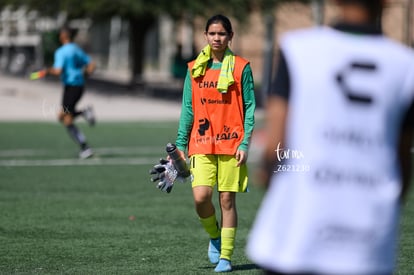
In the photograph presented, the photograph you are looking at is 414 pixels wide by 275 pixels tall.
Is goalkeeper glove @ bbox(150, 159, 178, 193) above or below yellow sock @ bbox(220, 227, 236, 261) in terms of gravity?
above

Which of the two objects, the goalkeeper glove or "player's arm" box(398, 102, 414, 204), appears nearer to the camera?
"player's arm" box(398, 102, 414, 204)

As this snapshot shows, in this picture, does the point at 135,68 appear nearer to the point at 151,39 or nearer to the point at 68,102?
the point at 68,102

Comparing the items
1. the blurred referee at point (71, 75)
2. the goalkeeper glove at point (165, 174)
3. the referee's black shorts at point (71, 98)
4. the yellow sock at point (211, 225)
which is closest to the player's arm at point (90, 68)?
the blurred referee at point (71, 75)

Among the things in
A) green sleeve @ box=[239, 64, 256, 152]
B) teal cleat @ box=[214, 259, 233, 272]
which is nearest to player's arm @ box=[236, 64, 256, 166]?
green sleeve @ box=[239, 64, 256, 152]

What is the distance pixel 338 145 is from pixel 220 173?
417cm

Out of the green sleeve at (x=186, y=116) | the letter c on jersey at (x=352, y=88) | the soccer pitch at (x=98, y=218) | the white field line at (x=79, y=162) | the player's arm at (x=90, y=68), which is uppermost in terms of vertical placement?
the letter c on jersey at (x=352, y=88)

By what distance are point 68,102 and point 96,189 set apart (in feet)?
16.5

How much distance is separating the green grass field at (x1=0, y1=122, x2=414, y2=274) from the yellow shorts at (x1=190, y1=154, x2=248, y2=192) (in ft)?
2.25

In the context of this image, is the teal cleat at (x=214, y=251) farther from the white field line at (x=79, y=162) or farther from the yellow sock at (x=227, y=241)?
the white field line at (x=79, y=162)

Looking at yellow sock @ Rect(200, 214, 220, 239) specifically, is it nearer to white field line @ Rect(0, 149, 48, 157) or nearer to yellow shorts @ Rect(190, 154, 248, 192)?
yellow shorts @ Rect(190, 154, 248, 192)

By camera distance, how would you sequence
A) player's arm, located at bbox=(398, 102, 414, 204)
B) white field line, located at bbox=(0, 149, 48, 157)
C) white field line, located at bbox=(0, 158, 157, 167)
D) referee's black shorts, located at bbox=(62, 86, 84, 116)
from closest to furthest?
1. player's arm, located at bbox=(398, 102, 414, 204)
2. white field line, located at bbox=(0, 158, 157, 167)
3. referee's black shorts, located at bbox=(62, 86, 84, 116)
4. white field line, located at bbox=(0, 149, 48, 157)

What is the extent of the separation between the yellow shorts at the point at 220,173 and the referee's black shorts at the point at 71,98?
10.9 meters

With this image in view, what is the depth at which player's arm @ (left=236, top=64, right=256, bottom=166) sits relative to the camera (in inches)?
309

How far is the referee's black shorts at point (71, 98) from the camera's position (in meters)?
18.6
